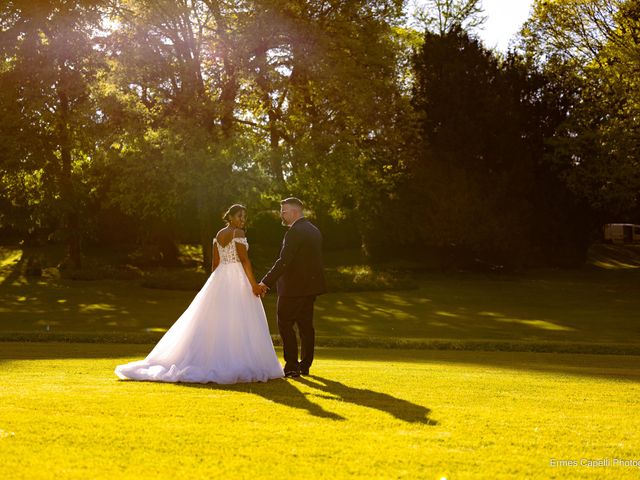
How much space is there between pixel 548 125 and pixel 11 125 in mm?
30075

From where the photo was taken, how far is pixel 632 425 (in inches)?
317

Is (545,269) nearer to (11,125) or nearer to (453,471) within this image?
(11,125)

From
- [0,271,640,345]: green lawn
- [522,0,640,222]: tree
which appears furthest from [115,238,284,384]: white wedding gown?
[522,0,640,222]: tree

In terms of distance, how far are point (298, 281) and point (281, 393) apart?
2295mm

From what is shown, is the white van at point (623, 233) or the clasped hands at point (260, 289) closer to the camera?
the clasped hands at point (260, 289)

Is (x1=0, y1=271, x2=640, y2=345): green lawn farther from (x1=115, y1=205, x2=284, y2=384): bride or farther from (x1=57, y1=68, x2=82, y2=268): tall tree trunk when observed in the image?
(x1=115, y1=205, x2=284, y2=384): bride

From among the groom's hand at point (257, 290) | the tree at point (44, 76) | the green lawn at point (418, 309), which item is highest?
the tree at point (44, 76)

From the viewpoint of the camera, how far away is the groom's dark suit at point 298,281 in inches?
456

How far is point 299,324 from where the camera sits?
11.6 metres

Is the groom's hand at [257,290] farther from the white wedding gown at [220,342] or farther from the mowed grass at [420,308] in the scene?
the mowed grass at [420,308]

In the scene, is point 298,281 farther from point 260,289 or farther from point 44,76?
point 44,76

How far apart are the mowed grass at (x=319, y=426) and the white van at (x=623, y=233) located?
76879mm

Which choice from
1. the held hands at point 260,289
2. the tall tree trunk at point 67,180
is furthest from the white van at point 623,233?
the held hands at point 260,289

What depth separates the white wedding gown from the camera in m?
10.8
